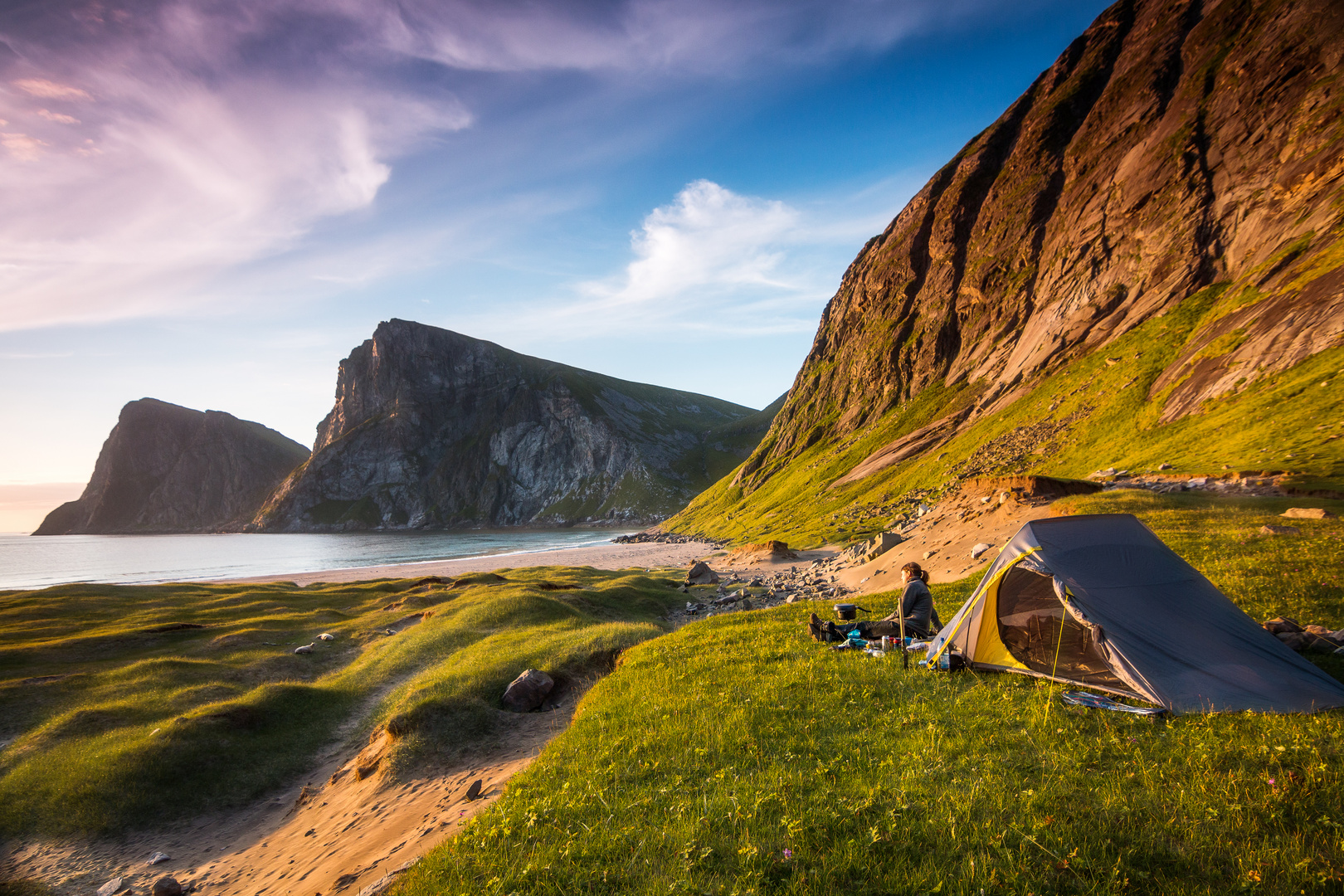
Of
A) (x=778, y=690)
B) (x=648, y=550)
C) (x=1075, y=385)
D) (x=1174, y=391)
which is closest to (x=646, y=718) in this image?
(x=778, y=690)

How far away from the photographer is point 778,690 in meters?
12.1

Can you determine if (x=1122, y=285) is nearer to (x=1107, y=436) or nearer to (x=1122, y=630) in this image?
(x=1107, y=436)

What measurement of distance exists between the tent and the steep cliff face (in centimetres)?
4236

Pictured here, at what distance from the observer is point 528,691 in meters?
17.7

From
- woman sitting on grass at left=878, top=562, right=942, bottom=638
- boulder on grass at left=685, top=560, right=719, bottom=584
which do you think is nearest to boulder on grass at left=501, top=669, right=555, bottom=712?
woman sitting on grass at left=878, top=562, right=942, bottom=638

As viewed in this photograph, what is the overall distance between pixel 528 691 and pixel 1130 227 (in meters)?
88.7

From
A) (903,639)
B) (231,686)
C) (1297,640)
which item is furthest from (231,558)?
A: (1297,640)

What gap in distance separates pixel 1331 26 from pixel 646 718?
93684mm

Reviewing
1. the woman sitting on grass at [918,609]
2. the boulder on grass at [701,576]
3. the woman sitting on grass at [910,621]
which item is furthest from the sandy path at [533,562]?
the woman sitting on grass at [918,609]

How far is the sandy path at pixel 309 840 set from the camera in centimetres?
1016

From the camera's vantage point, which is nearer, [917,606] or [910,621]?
[910,621]

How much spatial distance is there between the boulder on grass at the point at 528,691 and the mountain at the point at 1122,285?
3825 centimetres

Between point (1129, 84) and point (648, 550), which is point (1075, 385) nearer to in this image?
point (1129, 84)

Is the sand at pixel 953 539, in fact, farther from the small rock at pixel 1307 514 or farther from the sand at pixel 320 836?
the sand at pixel 320 836
